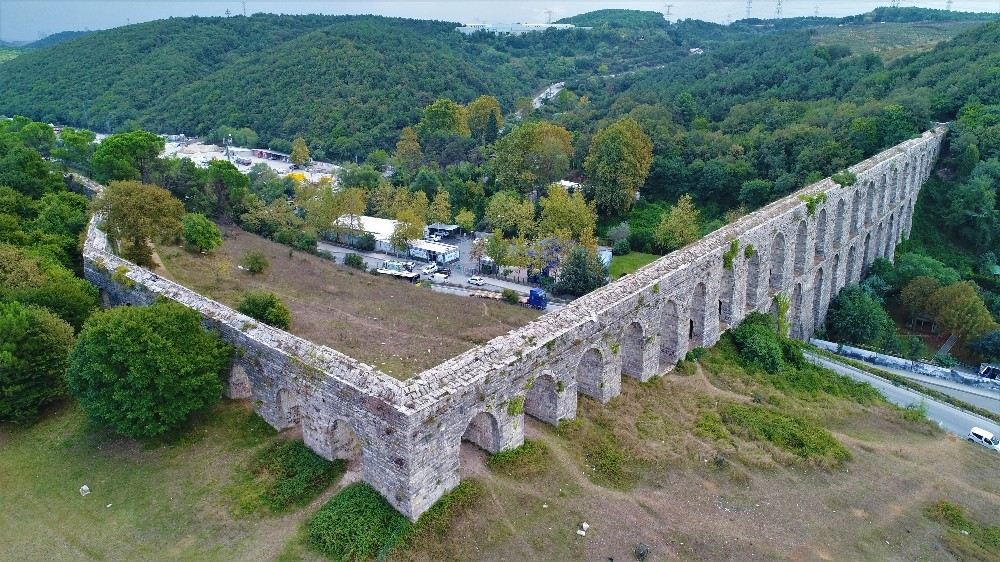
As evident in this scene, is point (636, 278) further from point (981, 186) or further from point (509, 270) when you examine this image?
point (981, 186)

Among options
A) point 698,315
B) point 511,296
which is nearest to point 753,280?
point 698,315

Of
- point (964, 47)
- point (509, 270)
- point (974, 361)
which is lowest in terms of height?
point (974, 361)

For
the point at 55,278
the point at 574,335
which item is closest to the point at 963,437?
the point at 574,335

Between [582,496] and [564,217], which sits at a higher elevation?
[564,217]

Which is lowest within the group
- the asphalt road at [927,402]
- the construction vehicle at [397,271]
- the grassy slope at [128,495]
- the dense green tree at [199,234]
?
the asphalt road at [927,402]

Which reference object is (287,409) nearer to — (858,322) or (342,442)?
(342,442)

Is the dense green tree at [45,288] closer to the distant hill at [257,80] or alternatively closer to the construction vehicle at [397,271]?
the construction vehicle at [397,271]

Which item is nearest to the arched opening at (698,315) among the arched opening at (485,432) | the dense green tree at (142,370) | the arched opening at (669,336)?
the arched opening at (669,336)
